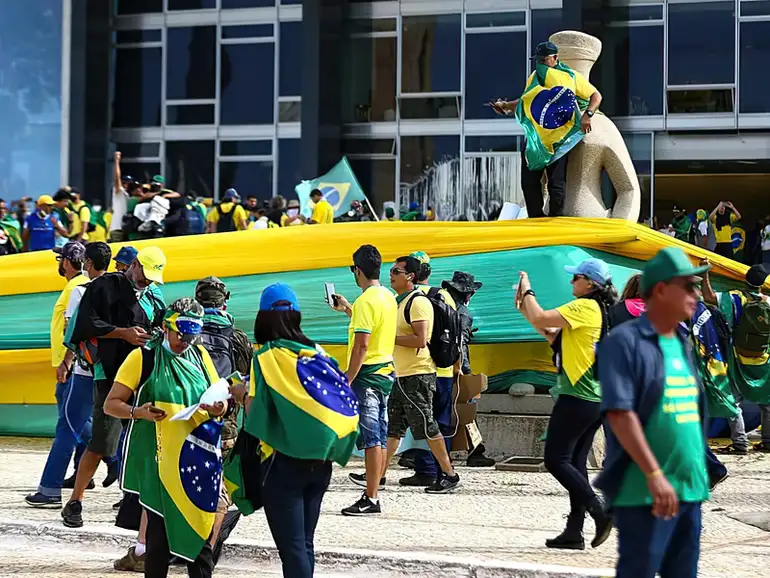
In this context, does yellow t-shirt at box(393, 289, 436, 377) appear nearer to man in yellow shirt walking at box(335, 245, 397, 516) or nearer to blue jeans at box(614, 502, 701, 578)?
man in yellow shirt walking at box(335, 245, 397, 516)

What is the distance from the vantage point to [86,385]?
29.9 feet

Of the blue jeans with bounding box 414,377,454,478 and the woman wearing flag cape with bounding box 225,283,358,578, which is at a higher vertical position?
the woman wearing flag cape with bounding box 225,283,358,578

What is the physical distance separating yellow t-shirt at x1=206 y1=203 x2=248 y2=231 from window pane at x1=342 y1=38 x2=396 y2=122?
9.01m

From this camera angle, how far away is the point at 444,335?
1002 cm

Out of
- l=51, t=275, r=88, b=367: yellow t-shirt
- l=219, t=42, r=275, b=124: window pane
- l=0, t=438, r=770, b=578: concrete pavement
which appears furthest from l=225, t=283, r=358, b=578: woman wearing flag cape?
l=219, t=42, r=275, b=124: window pane

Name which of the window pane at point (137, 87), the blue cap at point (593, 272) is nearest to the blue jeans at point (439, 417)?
the blue cap at point (593, 272)

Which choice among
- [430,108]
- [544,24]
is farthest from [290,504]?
[430,108]

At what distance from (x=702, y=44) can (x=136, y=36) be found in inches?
519

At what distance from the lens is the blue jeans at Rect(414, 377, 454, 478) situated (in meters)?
10.3

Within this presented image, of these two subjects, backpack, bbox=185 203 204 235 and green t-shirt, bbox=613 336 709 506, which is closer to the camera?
green t-shirt, bbox=613 336 709 506

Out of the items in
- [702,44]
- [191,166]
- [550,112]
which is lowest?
[550,112]

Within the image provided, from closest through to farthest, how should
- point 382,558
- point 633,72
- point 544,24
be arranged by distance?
point 382,558 < point 633,72 < point 544,24

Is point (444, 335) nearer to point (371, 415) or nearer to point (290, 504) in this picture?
point (371, 415)

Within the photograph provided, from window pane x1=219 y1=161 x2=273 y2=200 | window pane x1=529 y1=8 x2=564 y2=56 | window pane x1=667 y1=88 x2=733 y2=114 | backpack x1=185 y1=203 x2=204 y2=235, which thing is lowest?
backpack x1=185 y1=203 x2=204 y2=235
